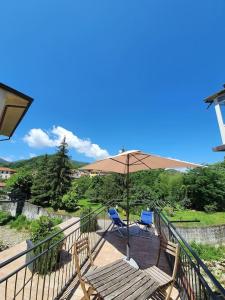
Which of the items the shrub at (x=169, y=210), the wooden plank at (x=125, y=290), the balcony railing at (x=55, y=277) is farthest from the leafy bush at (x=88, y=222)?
the shrub at (x=169, y=210)

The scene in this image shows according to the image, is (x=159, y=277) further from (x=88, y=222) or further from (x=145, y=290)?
(x=88, y=222)

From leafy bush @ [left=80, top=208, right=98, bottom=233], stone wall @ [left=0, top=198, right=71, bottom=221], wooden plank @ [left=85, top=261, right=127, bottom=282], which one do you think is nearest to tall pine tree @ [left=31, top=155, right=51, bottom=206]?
stone wall @ [left=0, top=198, right=71, bottom=221]

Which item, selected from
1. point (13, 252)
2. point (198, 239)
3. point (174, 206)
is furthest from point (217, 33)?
point (174, 206)

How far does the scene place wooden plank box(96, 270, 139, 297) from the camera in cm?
246

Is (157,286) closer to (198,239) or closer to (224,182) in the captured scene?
(198,239)

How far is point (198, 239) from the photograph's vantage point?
16828 millimetres

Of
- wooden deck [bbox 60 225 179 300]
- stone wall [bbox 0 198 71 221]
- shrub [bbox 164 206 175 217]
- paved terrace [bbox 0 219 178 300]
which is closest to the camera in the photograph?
wooden deck [bbox 60 225 179 300]

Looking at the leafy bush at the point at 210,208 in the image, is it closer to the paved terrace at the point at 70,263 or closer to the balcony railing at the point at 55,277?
the paved terrace at the point at 70,263

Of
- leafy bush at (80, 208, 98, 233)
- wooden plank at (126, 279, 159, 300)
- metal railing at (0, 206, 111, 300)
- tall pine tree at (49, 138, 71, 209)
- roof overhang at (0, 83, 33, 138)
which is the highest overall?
tall pine tree at (49, 138, 71, 209)

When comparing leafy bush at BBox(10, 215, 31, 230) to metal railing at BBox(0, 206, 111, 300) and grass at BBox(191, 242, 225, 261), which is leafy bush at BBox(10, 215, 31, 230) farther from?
metal railing at BBox(0, 206, 111, 300)

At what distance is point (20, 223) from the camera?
2312 centimetres

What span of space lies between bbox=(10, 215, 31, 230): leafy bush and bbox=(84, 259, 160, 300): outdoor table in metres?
22.1

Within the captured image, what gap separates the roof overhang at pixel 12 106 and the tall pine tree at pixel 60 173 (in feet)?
69.2

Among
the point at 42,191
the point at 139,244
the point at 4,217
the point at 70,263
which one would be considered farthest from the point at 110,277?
the point at 4,217
